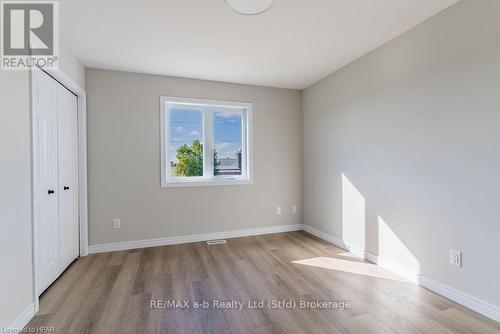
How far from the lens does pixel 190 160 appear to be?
3.75 m

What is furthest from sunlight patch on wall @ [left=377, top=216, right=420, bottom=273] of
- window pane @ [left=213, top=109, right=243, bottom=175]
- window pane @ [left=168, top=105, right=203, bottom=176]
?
window pane @ [left=168, top=105, right=203, bottom=176]

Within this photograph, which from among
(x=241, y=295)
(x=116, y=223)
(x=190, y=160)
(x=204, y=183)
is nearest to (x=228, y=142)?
(x=190, y=160)

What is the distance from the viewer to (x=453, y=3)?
1981mm

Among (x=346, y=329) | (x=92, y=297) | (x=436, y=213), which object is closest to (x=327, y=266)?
(x=346, y=329)

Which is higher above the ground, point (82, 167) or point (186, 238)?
point (82, 167)

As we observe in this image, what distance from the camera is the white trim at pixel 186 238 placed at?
323cm

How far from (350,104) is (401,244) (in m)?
1.81

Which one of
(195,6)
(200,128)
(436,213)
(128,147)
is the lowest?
(436,213)

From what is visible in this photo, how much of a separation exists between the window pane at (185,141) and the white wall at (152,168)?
245 millimetres

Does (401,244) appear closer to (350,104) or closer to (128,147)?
(350,104)

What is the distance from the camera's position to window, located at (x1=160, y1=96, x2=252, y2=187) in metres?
3.61

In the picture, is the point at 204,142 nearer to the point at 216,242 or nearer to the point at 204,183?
the point at 204,183

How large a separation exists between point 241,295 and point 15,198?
1.94 m

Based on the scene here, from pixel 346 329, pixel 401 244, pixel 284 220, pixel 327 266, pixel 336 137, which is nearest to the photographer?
pixel 346 329
